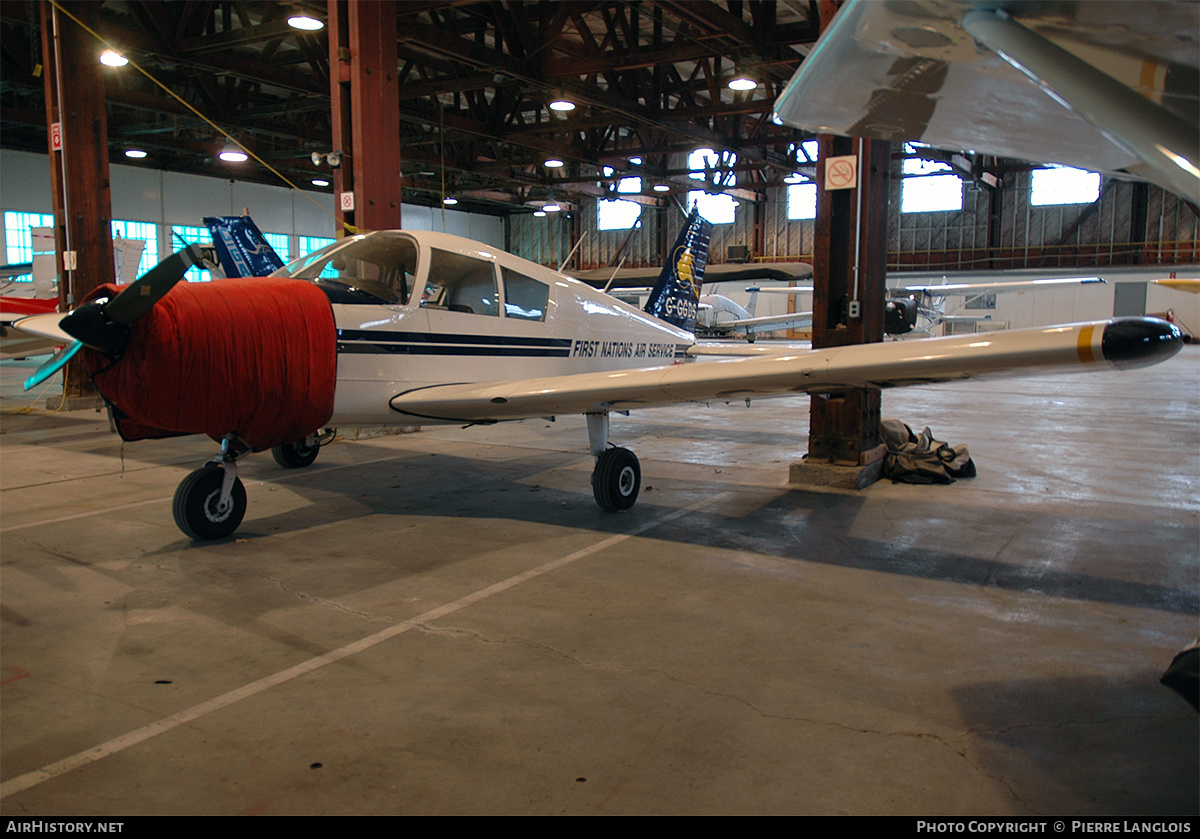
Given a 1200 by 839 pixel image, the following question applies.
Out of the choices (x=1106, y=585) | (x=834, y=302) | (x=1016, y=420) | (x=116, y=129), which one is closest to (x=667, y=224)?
(x=116, y=129)

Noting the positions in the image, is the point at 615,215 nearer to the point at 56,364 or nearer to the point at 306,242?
the point at 306,242

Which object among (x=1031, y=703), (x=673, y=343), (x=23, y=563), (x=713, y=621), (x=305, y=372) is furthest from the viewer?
(x=673, y=343)

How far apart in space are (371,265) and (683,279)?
463 cm

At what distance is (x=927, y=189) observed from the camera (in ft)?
115

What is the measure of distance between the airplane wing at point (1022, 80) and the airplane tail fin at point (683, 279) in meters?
5.86

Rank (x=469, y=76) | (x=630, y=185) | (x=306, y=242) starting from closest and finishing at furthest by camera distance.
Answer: (x=469, y=76) → (x=306, y=242) → (x=630, y=185)

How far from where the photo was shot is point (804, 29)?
1241 centimetres

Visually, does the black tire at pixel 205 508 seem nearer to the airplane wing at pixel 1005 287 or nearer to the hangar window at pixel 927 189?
the airplane wing at pixel 1005 287

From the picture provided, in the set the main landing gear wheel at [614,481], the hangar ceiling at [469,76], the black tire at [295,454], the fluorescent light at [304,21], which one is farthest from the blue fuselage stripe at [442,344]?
the fluorescent light at [304,21]

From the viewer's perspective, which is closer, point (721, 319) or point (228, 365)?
point (228, 365)

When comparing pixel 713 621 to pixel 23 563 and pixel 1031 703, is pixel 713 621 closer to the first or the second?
pixel 1031 703

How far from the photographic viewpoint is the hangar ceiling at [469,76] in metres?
12.7

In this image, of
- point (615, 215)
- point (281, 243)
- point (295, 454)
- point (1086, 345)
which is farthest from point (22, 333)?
point (615, 215)

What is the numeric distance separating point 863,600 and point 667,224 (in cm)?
3798
